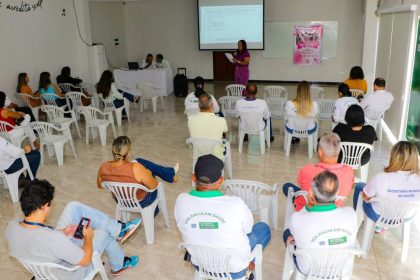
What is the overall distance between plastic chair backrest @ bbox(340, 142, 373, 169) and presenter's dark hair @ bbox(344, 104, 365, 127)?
8.6 inches

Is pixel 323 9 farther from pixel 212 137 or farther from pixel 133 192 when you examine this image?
pixel 133 192

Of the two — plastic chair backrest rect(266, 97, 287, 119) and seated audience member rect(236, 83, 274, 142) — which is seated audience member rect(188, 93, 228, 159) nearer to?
seated audience member rect(236, 83, 274, 142)

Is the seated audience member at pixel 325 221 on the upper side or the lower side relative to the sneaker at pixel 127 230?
upper

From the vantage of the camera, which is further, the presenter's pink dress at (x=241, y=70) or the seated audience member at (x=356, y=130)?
the presenter's pink dress at (x=241, y=70)

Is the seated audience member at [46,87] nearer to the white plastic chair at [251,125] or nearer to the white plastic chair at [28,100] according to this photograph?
the white plastic chair at [28,100]

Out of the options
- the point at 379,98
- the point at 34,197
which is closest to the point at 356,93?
the point at 379,98

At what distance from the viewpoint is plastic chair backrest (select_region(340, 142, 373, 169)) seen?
13.6 ft

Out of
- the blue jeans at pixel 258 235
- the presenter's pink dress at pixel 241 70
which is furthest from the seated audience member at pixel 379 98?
the blue jeans at pixel 258 235

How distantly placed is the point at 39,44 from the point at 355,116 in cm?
690

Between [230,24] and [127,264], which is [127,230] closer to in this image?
[127,264]

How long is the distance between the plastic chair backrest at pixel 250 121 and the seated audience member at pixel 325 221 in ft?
11.1

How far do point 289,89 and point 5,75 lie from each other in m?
7.16

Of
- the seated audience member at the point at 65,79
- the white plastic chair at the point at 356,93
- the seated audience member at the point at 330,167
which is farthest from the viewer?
the seated audience member at the point at 65,79

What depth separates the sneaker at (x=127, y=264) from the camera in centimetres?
313
